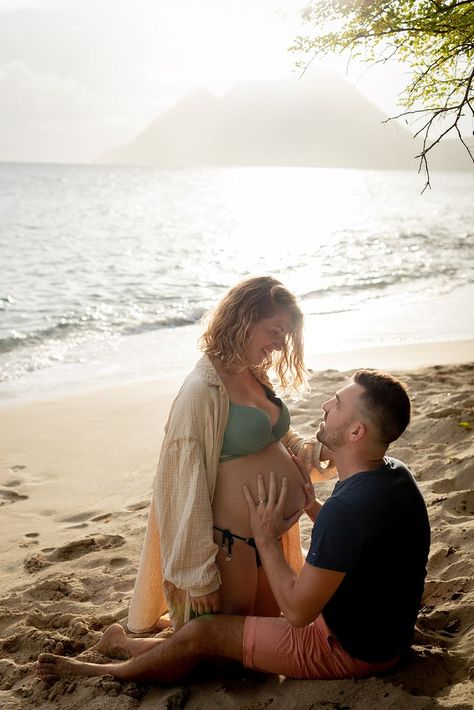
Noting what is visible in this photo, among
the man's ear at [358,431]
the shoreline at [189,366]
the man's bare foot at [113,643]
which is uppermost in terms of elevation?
the man's ear at [358,431]

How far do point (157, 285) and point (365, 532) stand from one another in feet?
52.7

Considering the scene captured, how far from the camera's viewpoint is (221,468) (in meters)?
3.37

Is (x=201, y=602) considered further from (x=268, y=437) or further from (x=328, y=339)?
(x=328, y=339)

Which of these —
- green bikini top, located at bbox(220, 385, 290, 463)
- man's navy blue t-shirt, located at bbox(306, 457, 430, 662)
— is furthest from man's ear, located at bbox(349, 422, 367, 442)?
green bikini top, located at bbox(220, 385, 290, 463)

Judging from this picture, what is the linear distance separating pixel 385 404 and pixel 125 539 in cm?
282

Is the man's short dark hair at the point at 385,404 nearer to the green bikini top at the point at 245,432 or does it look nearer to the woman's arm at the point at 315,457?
the green bikini top at the point at 245,432

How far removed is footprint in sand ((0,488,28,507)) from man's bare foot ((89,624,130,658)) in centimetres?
234

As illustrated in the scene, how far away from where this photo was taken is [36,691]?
3.42m

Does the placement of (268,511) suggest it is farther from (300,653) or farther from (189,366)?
(189,366)

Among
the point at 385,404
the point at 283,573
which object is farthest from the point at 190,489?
the point at 385,404

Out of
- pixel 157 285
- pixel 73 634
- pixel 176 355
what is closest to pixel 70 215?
pixel 157 285

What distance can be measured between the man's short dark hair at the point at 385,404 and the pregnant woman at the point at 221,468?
0.71m

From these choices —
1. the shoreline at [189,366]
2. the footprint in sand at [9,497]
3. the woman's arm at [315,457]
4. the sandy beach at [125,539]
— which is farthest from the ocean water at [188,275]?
the woman's arm at [315,457]

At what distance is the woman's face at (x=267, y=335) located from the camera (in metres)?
3.55
